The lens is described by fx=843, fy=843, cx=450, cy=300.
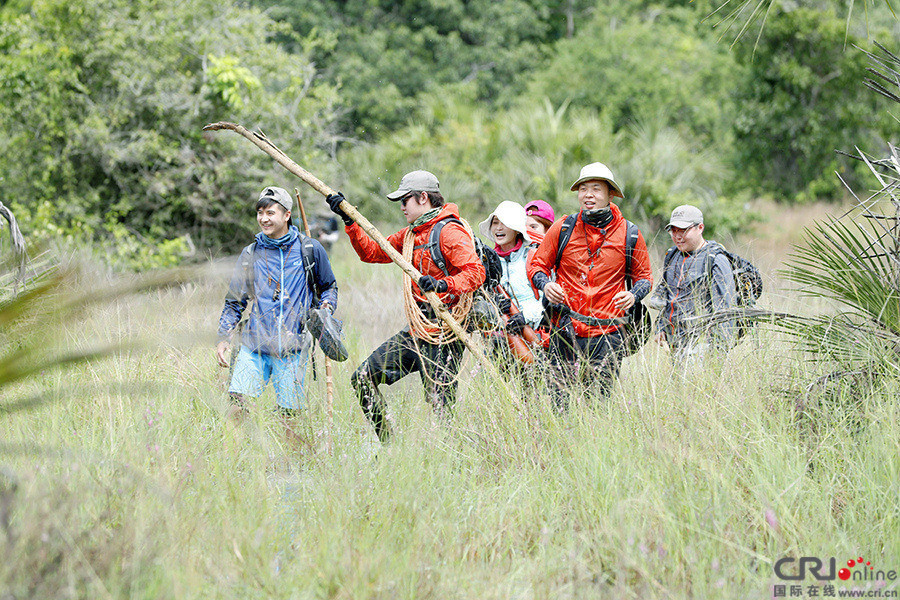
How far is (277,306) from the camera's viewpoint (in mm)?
4812

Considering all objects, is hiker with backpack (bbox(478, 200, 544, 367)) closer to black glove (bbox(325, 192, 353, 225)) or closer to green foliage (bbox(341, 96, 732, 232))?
black glove (bbox(325, 192, 353, 225))

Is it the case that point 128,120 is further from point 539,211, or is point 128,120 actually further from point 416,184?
point 416,184

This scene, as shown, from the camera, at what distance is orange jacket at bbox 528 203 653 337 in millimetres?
5020

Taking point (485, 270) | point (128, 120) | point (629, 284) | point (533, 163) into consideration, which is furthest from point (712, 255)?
point (533, 163)

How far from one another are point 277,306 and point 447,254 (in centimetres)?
101

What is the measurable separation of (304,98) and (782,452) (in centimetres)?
1028

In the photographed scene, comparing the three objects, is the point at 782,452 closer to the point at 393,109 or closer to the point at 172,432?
the point at 172,432

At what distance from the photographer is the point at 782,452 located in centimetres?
349

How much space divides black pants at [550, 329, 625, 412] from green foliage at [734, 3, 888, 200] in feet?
45.5

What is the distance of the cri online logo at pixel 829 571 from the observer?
9.57 feet

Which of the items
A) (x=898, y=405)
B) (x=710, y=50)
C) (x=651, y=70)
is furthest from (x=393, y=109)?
(x=898, y=405)

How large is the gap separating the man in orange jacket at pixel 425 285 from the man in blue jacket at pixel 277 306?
30cm

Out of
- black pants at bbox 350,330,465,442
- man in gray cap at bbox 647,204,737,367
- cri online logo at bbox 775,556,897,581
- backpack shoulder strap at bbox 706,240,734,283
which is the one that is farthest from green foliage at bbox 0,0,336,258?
cri online logo at bbox 775,556,897,581

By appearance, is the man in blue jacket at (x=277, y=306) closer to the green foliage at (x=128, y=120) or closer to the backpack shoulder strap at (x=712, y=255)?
the backpack shoulder strap at (x=712, y=255)
